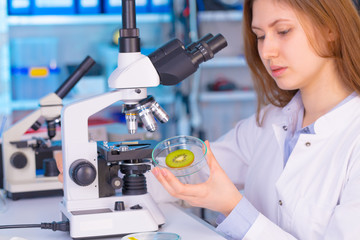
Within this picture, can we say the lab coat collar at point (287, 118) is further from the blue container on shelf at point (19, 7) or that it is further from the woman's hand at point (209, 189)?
the blue container on shelf at point (19, 7)

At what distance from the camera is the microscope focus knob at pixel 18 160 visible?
5.51 feet

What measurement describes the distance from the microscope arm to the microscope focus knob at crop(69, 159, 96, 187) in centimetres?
2

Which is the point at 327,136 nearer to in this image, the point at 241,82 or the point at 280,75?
the point at 280,75

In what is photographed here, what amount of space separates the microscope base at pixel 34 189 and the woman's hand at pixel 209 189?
619 millimetres

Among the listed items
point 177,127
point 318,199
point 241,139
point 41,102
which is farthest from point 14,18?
point 318,199

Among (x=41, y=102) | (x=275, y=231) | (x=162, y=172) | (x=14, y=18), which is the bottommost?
(x=275, y=231)

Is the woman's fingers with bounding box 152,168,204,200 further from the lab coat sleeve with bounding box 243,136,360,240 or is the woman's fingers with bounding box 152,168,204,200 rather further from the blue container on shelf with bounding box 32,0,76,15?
the blue container on shelf with bounding box 32,0,76,15

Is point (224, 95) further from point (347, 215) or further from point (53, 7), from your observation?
point (347, 215)

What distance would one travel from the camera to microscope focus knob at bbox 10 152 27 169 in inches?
66.2

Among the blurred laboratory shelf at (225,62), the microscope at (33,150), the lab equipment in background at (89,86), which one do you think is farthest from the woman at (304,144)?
the blurred laboratory shelf at (225,62)

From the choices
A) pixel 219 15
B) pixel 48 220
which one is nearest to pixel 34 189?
pixel 48 220

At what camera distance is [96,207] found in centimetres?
128

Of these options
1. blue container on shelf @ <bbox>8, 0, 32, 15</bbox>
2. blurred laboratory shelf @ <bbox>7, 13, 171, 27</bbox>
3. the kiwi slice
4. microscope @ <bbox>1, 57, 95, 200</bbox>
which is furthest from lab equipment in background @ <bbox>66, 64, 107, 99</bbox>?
the kiwi slice

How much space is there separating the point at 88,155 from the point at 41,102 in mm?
442
